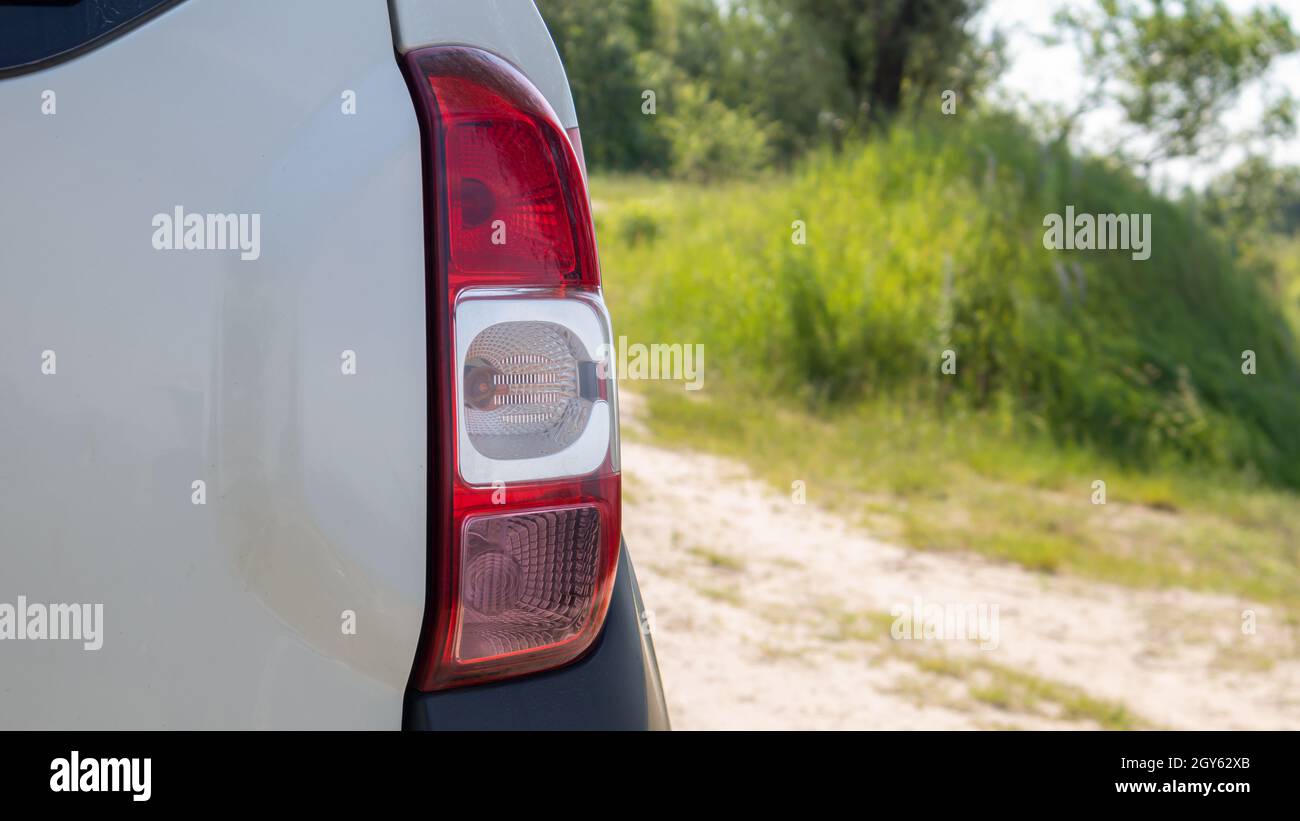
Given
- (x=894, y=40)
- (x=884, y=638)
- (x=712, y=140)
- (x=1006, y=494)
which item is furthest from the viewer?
(x=712, y=140)

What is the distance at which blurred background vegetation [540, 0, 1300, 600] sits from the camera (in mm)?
6578

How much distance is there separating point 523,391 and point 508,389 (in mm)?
16

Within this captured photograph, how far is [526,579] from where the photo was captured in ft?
3.89

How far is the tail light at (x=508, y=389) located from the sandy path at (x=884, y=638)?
237 cm

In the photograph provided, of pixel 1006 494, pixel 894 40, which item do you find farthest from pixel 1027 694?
pixel 894 40

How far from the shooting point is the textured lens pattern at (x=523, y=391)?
115 centimetres

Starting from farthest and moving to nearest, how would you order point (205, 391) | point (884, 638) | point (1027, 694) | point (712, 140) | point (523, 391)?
point (712, 140), point (884, 638), point (1027, 694), point (523, 391), point (205, 391)

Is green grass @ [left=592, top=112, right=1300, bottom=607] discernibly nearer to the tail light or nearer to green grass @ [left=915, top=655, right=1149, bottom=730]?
green grass @ [left=915, top=655, right=1149, bottom=730]

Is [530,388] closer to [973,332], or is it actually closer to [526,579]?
[526,579]

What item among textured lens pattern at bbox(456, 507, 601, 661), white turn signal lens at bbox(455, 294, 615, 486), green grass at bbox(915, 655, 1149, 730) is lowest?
green grass at bbox(915, 655, 1149, 730)

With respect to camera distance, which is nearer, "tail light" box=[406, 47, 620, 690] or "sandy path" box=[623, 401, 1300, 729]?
"tail light" box=[406, 47, 620, 690]

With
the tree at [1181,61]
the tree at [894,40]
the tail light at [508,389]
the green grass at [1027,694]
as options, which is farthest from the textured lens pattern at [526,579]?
the tree at [1181,61]

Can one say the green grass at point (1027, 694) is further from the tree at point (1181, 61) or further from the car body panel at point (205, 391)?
the tree at point (1181, 61)

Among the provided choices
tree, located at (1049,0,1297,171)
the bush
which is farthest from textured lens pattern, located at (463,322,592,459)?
tree, located at (1049,0,1297,171)
